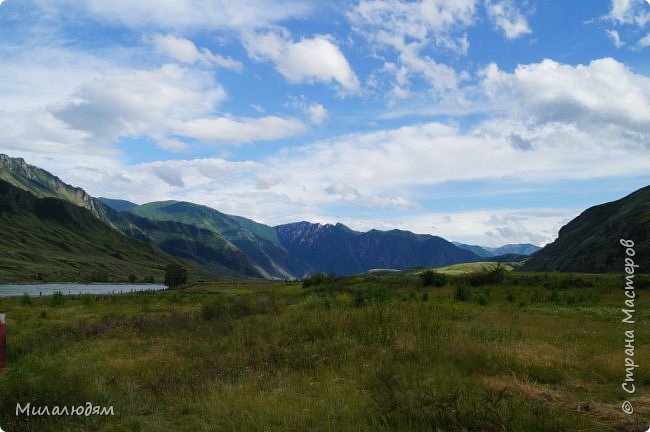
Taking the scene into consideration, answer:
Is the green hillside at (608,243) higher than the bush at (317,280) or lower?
higher

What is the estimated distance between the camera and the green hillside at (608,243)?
110438 mm

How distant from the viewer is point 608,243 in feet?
401

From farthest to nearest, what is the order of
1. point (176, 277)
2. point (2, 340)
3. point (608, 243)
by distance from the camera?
point (176, 277)
point (608, 243)
point (2, 340)

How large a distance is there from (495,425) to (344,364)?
523 centimetres

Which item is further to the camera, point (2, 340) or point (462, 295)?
point (462, 295)

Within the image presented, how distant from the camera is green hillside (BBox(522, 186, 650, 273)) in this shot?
362ft

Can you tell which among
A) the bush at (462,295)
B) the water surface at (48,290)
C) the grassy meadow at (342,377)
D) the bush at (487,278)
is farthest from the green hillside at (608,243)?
the water surface at (48,290)

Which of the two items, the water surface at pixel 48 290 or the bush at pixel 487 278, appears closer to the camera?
the bush at pixel 487 278

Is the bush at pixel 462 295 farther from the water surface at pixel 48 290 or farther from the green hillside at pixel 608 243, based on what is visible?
the water surface at pixel 48 290

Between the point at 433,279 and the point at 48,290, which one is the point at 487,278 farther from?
the point at 48,290

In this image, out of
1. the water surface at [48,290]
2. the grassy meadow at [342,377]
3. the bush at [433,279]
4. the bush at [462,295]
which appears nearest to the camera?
the grassy meadow at [342,377]

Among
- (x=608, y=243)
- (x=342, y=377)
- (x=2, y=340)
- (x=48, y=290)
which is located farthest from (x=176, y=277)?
(x=342, y=377)

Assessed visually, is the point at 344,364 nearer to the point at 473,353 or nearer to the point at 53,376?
the point at 473,353

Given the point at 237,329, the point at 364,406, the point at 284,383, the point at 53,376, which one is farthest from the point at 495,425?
the point at 237,329
